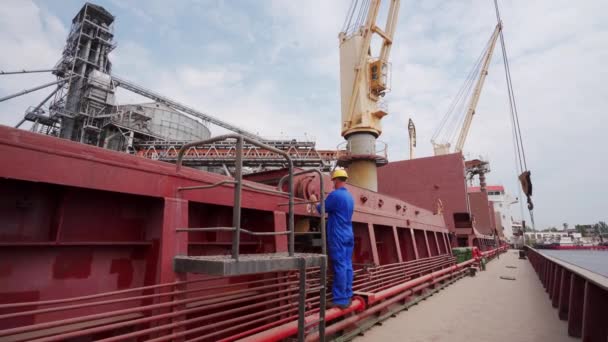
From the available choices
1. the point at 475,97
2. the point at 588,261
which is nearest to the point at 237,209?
the point at 588,261

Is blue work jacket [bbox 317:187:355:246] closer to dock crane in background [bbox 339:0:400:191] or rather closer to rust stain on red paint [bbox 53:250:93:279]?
rust stain on red paint [bbox 53:250:93:279]

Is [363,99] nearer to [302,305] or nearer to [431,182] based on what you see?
[431,182]

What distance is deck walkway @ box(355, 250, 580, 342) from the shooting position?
4.59 m

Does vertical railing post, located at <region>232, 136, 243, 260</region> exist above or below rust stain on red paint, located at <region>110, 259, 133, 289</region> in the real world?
above

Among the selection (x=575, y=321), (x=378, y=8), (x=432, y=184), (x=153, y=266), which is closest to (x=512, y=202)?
(x=432, y=184)

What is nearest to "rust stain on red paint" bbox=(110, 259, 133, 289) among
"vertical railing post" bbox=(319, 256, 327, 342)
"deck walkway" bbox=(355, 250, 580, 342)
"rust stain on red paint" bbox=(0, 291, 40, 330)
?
"rust stain on red paint" bbox=(0, 291, 40, 330)

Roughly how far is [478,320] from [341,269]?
133 inches

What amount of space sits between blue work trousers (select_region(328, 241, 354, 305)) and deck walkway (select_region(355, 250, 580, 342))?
0.97 m

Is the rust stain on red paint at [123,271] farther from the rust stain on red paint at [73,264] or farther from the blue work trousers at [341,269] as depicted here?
the blue work trousers at [341,269]

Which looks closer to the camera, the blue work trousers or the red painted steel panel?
the blue work trousers

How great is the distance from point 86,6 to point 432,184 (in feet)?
114

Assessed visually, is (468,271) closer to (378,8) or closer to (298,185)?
(298,185)

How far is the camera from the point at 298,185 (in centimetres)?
459

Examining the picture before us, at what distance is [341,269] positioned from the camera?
3.90 metres
